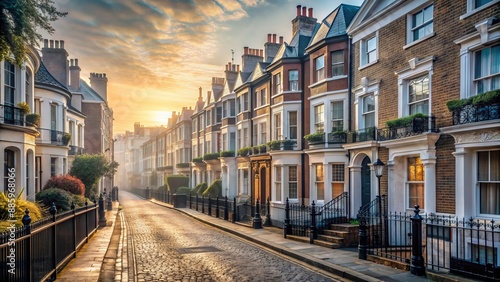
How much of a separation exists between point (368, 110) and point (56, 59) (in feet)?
100

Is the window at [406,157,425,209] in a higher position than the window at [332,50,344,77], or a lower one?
lower

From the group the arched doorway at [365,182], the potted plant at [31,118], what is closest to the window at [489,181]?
the arched doorway at [365,182]

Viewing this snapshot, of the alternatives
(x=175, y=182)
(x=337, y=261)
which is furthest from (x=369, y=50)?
(x=175, y=182)

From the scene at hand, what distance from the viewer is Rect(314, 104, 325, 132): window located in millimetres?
21359

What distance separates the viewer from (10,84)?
17.8 m

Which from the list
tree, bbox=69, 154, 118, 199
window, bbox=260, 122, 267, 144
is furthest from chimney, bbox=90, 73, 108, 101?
window, bbox=260, 122, 267, 144

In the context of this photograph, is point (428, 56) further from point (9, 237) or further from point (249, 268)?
point (9, 237)

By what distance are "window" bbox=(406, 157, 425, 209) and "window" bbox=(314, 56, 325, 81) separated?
26.7 feet

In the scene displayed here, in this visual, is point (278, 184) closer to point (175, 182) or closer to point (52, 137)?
point (52, 137)

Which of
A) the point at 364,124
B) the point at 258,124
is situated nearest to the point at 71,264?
the point at 364,124

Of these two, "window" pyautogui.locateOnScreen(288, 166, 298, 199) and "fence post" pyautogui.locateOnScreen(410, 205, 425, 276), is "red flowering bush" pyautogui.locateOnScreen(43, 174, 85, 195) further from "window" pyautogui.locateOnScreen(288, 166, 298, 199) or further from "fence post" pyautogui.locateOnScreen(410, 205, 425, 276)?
"fence post" pyautogui.locateOnScreen(410, 205, 425, 276)

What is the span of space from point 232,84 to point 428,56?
25.9 metres

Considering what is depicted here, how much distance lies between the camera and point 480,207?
11508 millimetres

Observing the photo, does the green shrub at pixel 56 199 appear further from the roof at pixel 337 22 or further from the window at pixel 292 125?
the roof at pixel 337 22
